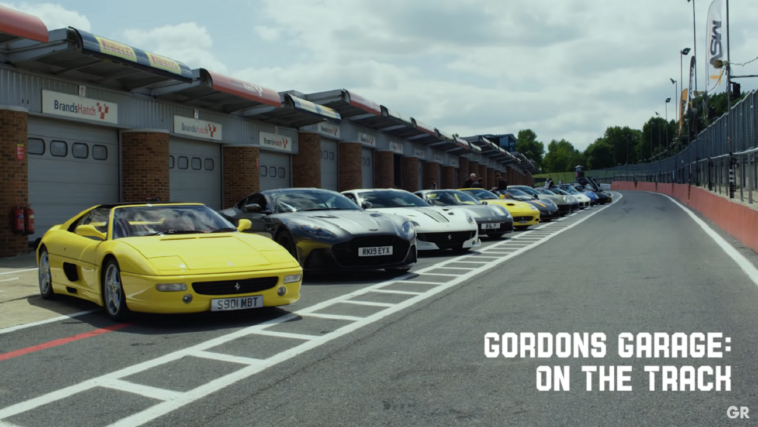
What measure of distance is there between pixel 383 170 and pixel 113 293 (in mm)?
25298

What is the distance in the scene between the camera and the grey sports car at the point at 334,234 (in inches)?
345

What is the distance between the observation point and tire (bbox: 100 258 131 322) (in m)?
6.06

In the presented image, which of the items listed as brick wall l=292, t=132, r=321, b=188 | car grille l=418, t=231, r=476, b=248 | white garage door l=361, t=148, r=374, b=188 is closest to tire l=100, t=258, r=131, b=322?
car grille l=418, t=231, r=476, b=248

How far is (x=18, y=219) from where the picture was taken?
1189 centimetres

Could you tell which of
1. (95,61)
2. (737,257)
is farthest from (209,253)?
(737,257)

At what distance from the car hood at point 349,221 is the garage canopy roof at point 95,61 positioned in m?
5.37

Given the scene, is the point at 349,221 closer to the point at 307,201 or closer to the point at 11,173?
the point at 307,201

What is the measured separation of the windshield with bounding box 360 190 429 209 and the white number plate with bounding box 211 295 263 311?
6600 millimetres

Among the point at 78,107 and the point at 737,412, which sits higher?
the point at 78,107

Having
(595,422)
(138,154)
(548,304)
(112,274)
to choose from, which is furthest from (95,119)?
(595,422)

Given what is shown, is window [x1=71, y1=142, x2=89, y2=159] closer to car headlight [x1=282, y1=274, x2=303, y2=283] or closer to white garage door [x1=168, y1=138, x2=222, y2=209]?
white garage door [x1=168, y1=138, x2=222, y2=209]

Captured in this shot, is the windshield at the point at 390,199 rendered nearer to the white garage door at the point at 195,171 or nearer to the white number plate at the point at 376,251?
the white number plate at the point at 376,251

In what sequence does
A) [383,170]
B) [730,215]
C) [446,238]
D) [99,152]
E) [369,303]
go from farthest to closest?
[383,170]
[730,215]
[99,152]
[446,238]
[369,303]

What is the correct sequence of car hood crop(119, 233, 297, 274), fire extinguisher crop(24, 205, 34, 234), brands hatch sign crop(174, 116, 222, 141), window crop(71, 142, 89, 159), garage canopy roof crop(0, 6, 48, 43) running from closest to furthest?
car hood crop(119, 233, 297, 274), garage canopy roof crop(0, 6, 48, 43), fire extinguisher crop(24, 205, 34, 234), window crop(71, 142, 89, 159), brands hatch sign crop(174, 116, 222, 141)
